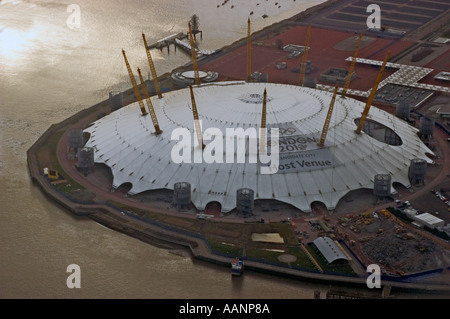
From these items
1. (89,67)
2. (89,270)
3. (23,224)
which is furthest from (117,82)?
(89,270)

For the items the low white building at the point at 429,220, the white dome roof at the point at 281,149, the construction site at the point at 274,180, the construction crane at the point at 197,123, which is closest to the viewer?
the construction site at the point at 274,180

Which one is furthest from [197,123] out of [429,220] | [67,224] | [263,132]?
[429,220]

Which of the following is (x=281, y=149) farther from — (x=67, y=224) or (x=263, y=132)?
(x=67, y=224)

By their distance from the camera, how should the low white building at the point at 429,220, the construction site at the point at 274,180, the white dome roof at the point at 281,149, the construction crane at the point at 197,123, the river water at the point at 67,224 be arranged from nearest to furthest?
1. the river water at the point at 67,224
2. the construction site at the point at 274,180
3. the low white building at the point at 429,220
4. the white dome roof at the point at 281,149
5. the construction crane at the point at 197,123

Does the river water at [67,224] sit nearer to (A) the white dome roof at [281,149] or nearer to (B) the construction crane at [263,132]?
A: (A) the white dome roof at [281,149]

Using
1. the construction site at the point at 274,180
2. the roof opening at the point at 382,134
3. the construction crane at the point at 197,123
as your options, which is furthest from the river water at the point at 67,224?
the roof opening at the point at 382,134
